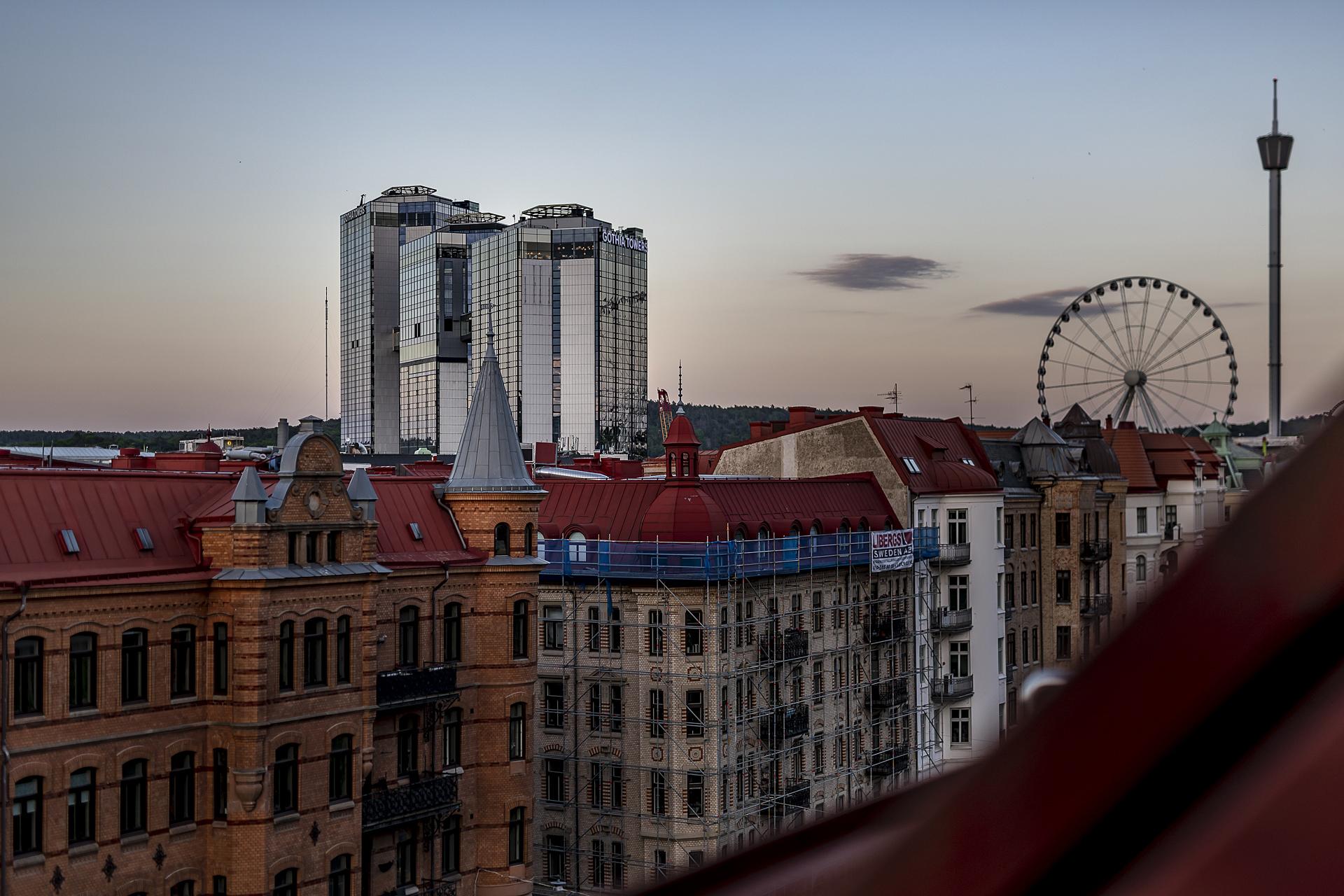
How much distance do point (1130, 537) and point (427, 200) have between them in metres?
112

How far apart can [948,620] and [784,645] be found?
1023 cm

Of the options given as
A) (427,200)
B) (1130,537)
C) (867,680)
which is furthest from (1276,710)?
(427,200)

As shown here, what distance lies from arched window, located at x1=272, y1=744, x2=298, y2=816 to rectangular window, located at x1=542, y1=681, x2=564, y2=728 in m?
14.0

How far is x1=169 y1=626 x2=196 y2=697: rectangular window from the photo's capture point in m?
22.4

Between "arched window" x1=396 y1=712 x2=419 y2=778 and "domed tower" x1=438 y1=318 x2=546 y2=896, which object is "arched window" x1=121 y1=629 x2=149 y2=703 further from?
"domed tower" x1=438 y1=318 x2=546 y2=896

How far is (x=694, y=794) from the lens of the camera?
3488 cm

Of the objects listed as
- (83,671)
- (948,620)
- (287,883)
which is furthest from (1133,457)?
(83,671)

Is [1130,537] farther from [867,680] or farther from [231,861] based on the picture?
[231,861]

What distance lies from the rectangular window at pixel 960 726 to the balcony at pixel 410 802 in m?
22.3

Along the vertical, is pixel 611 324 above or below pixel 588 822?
above

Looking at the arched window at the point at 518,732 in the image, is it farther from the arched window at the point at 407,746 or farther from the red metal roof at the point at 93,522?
the red metal roof at the point at 93,522

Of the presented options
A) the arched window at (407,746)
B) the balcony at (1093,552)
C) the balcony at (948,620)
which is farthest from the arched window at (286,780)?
the balcony at (1093,552)

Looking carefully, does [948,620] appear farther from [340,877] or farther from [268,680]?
[268,680]

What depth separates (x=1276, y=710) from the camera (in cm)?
76
